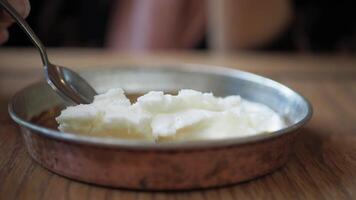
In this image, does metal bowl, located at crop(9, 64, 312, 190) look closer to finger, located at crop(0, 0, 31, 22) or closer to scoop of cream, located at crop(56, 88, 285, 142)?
scoop of cream, located at crop(56, 88, 285, 142)

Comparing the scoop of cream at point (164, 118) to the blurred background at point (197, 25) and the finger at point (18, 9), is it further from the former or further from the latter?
the blurred background at point (197, 25)

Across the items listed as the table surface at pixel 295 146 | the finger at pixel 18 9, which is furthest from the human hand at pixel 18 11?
the table surface at pixel 295 146

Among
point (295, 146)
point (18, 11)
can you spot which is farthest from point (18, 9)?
point (295, 146)

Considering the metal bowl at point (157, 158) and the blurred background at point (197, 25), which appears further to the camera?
the blurred background at point (197, 25)

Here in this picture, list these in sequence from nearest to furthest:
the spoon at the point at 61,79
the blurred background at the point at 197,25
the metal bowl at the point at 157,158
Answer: the metal bowl at the point at 157,158 < the spoon at the point at 61,79 < the blurred background at the point at 197,25

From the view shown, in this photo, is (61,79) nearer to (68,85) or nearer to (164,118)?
(68,85)

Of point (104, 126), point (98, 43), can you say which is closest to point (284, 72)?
point (104, 126)

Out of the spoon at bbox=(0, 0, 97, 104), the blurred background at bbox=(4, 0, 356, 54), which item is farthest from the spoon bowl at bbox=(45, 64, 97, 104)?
the blurred background at bbox=(4, 0, 356, 54)
